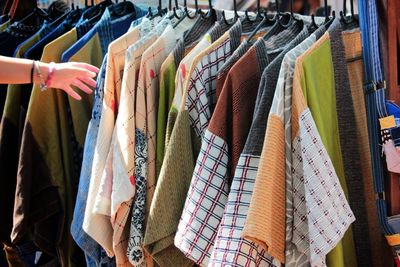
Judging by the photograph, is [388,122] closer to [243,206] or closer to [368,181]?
[368,181]

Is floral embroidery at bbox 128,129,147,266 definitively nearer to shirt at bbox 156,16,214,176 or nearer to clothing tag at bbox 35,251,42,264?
shirt at bbox 156,16,214,176

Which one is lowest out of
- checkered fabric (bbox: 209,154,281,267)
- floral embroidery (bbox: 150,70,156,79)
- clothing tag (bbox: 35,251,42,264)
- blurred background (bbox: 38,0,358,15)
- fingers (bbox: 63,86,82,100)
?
clothing tag (bbox: 35,251,42,264)

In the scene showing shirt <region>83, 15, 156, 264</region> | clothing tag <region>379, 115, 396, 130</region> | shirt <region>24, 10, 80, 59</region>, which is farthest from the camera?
shirt <region>24, 10, 80, 59</region>

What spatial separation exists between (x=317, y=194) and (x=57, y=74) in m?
0.55

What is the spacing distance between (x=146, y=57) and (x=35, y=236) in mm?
449

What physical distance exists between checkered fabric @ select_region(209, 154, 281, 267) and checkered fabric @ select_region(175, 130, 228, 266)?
43mm

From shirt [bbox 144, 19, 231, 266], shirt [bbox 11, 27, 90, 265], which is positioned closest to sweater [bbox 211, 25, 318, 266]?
shirt [bbox 144, 19, 231, 266]

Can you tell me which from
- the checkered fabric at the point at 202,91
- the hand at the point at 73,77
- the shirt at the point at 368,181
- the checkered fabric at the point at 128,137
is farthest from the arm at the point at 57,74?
the shirt at the point at 368,181

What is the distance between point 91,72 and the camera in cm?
106

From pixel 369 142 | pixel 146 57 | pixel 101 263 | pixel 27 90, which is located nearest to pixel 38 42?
pixel 27 90

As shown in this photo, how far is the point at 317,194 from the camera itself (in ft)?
2.53

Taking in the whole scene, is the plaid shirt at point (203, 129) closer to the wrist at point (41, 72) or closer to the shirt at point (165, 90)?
the shirt at point (165, 90)

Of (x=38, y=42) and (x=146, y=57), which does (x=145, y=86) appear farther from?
(x=38, y=42)

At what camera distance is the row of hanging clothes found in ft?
2.62
